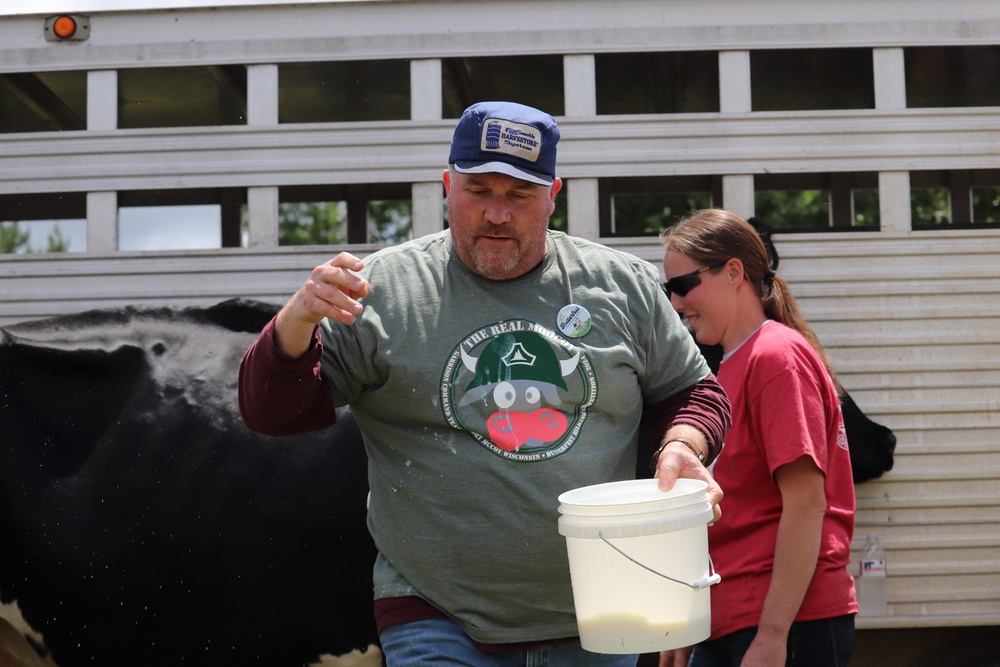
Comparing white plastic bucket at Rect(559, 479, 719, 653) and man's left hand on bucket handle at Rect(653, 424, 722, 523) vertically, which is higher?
man's left hand on bucket handle at Rect(653, 424, 722, 523)

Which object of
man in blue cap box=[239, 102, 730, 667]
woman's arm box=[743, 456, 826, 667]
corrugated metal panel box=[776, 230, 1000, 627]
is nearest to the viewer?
man in blue cap box=[239, 102, 730, 667]

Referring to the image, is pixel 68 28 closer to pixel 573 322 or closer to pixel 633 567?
pixel 573 322

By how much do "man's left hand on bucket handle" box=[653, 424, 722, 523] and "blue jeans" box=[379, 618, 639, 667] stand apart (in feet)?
1.59

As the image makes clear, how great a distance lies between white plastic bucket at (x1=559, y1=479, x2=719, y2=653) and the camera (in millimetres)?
2244

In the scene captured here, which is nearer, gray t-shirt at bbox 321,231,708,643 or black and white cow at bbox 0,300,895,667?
gray t-shirt at bbox 321,231,708,643

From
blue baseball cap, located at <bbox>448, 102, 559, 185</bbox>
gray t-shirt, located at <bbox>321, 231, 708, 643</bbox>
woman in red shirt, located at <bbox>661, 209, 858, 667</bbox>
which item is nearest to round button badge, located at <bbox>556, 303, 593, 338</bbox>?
gray t-shirt, located at <bbox>321, 231, 708, 643</bbox>

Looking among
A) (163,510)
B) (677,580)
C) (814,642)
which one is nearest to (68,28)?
(163,510)

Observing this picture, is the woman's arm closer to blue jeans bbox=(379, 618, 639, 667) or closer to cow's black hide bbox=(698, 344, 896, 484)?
blue jeans bbox=(379, 618, 639, 667)

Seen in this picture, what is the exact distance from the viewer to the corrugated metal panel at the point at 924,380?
4449 mm

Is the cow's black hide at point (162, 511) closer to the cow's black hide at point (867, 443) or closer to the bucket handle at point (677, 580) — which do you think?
the cow's black hide at point (867, 443)

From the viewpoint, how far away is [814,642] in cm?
296

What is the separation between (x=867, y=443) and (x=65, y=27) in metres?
3.79

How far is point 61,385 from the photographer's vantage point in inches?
178

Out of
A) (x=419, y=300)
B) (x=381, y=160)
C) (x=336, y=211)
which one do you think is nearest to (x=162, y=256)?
(x=381, y=160)
